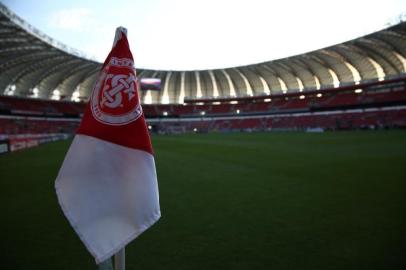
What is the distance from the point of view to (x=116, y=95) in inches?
79.4

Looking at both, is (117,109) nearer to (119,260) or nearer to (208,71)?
(119,260)

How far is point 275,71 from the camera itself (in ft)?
195

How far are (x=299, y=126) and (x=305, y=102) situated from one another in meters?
10.5

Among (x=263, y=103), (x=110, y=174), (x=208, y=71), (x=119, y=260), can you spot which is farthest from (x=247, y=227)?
(x=263, y=103)

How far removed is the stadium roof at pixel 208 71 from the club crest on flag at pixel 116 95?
32906 mm

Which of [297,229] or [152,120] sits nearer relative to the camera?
[297,229]

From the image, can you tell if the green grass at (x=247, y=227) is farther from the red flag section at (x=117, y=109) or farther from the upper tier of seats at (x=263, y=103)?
the upper tier of seats at (x=263, y=103)

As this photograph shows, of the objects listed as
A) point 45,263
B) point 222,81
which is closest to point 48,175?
point 45,263

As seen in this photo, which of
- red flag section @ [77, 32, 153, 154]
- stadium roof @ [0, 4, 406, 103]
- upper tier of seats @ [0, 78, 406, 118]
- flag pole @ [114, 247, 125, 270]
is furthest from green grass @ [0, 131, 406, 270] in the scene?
upper tier of seats @ [0, 78, 406, 118]

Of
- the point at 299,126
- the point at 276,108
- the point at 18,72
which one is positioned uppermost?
the point at 18,72

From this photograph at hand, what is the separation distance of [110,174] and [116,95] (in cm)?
62

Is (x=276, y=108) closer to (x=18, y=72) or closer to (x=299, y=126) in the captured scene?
(x=299, y=126)

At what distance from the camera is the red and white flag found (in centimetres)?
184

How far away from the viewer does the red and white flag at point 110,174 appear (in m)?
1.84
